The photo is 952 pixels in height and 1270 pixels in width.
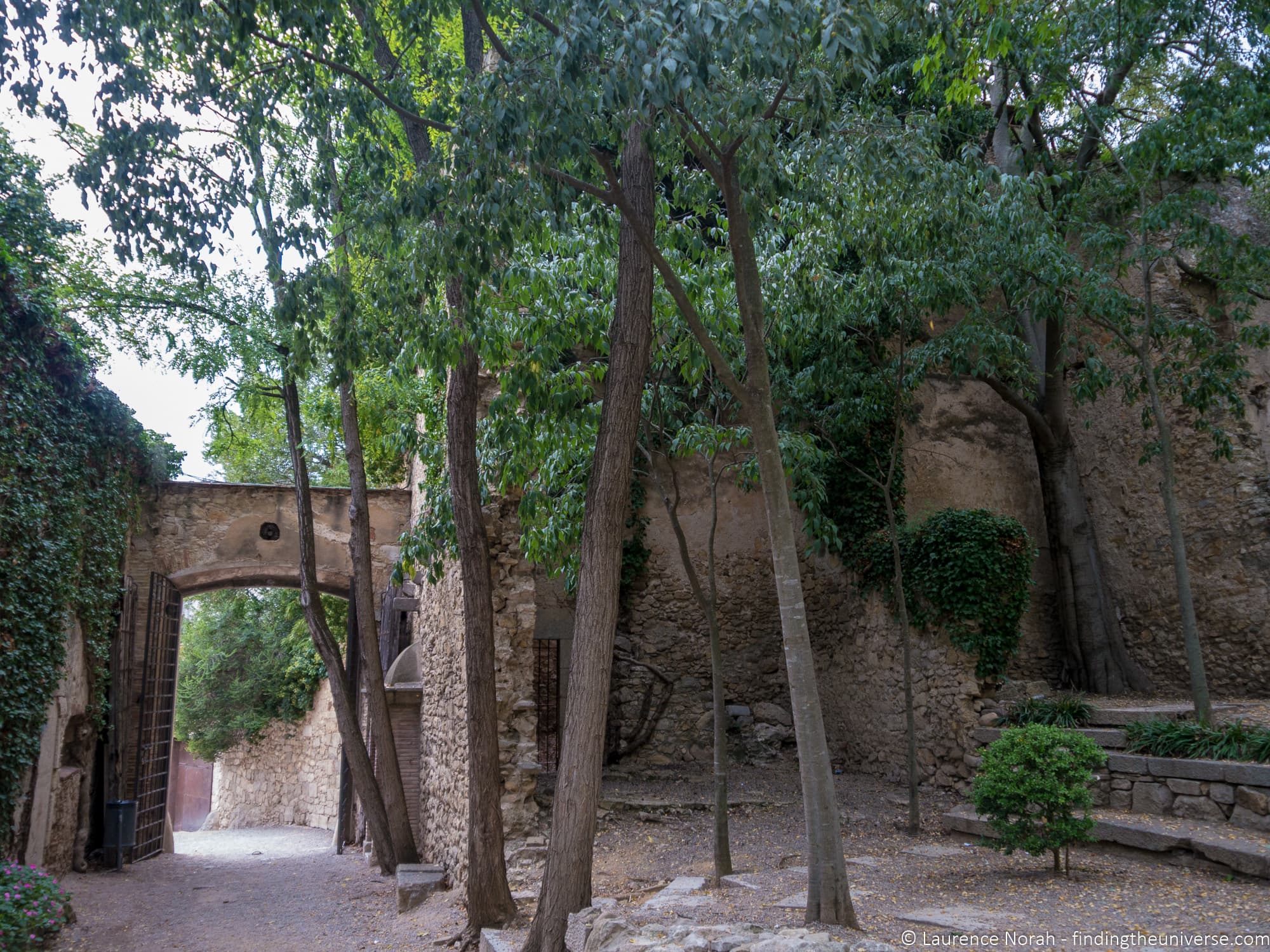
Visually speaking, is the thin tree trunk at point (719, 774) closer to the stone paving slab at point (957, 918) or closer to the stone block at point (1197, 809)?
the stone paving slab at point (957, 918)

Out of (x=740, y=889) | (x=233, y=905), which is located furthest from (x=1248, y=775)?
(x=233, y=905)

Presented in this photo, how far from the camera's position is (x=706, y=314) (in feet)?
20.7

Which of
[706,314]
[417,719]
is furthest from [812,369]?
[417,719]

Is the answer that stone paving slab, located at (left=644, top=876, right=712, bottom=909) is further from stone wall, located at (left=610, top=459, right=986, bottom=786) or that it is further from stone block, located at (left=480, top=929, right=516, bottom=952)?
stone wall, located at (left=610, top=459, right=986, bottom=786)

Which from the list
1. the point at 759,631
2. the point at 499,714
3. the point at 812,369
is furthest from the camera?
the point at 759,631

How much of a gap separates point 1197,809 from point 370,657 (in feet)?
24.8

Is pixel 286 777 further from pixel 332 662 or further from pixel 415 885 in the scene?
pixel 415 885

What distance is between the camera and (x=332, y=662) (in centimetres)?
965

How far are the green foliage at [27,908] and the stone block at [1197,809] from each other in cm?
797

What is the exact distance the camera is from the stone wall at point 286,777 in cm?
1619

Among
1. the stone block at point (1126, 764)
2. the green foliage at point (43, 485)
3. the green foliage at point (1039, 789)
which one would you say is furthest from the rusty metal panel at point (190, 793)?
the green foliage at point (1039, 789)

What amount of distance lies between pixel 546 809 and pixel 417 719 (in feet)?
7.42

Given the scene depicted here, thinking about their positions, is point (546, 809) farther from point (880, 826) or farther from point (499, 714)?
point (880, 826)

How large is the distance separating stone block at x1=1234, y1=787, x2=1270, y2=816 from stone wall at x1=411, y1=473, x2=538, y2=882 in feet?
17.4
